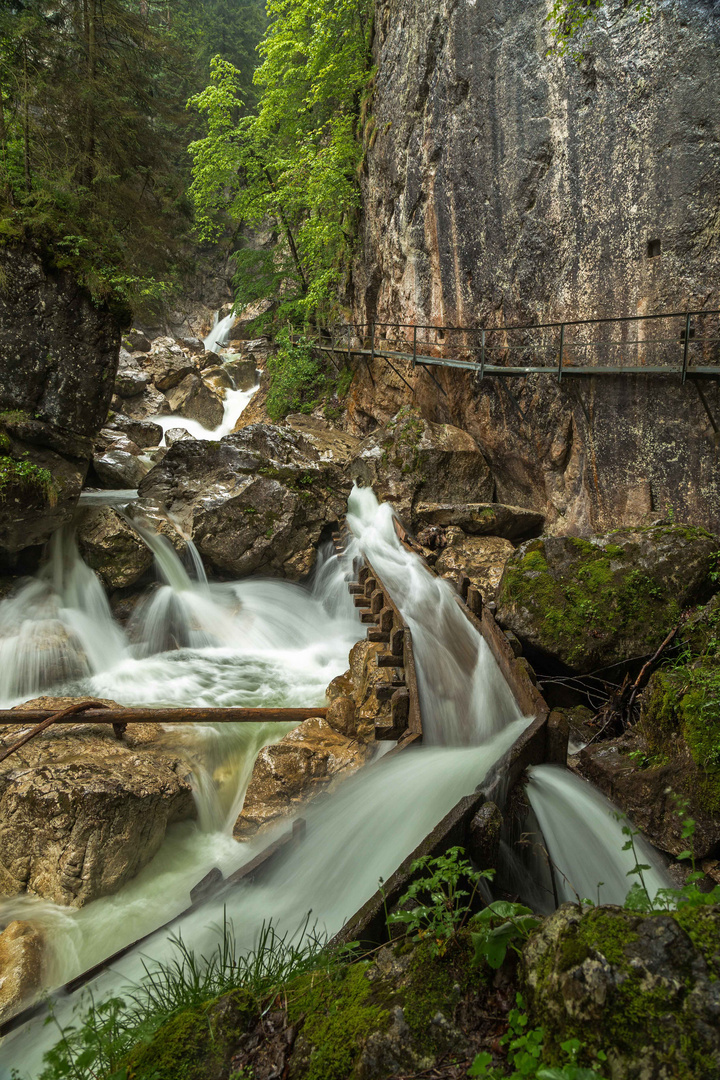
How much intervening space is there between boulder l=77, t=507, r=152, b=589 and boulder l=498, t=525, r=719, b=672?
5.62m

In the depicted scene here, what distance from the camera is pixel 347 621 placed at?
9.66m

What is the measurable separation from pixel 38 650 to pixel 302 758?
14.5ft

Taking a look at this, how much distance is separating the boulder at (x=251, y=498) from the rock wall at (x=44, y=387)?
2119 millimetres

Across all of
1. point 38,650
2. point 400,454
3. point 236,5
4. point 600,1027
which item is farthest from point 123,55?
point 236,5

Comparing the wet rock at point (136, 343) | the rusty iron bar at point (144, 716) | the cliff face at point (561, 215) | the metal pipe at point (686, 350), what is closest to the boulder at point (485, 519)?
the cliff face at point (561, 215)

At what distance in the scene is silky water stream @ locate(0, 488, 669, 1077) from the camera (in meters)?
3.39

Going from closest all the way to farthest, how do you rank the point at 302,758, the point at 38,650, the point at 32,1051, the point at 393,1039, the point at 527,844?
the point at 393,1039, the point at 32,1051, the point at 527,844, the point at 302,758, the point at 38,650

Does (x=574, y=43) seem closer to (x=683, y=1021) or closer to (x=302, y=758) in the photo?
(x=302, y=758)

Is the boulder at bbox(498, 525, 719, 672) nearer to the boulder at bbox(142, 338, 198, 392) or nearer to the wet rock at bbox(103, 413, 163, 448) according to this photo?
the wet rock at bbox(103, 413, 163, 448)

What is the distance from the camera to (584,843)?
4.00m

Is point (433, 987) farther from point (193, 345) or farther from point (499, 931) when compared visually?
point (193, 345)

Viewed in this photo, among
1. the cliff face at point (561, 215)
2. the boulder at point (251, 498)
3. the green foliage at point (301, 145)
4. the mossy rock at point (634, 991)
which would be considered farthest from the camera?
the green foliage at point (301, 145)

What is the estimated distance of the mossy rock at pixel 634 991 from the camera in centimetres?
154

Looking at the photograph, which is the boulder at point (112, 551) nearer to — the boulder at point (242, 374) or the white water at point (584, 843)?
the white water at point (584, 843)
